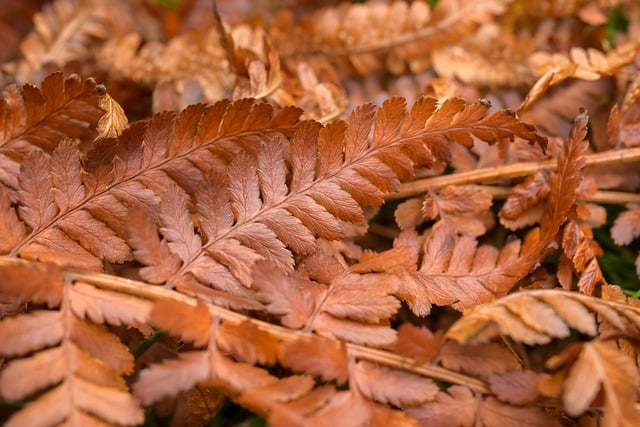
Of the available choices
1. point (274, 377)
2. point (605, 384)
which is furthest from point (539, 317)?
point (274, 377)

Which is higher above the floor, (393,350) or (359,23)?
(359,23)

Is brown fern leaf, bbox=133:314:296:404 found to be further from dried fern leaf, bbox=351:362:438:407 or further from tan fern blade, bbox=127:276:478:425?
dried fern leaf, bbox=351:362:438:407

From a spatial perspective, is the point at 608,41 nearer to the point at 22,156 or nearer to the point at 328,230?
the point at 328,230

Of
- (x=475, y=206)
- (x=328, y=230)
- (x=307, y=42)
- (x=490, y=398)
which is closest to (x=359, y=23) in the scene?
(x=307, y=42)

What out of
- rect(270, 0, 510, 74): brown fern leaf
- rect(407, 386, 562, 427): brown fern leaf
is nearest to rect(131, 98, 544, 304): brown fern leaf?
rect(407, 386, 562, 427): brown fern leaf

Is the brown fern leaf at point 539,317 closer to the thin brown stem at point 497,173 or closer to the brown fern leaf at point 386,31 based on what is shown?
the thin brown stem at point 497,173

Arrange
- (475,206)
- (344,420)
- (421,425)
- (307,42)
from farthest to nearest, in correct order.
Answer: (307,42), (475,206), (421,425), (344,420)

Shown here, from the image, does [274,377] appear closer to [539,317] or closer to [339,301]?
[339,301]
